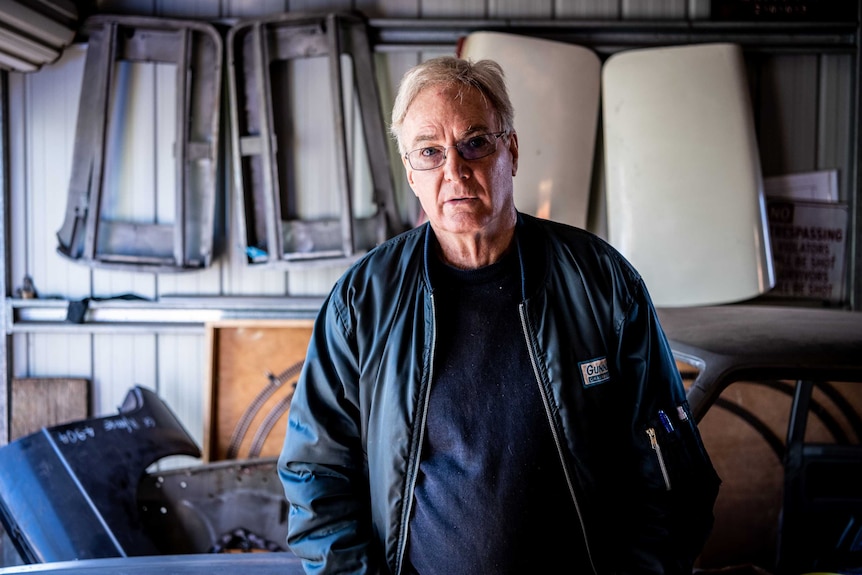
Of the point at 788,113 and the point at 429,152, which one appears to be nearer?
the point at 429,152

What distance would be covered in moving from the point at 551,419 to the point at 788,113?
2647 mm

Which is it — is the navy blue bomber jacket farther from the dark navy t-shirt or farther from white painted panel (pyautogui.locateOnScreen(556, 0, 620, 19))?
white painted panel (pyautogui.locateOnScreen(556, 0, 620, 19))

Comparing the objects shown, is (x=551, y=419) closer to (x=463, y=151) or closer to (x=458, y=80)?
(x=463, y=151)

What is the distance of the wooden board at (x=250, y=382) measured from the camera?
291cm

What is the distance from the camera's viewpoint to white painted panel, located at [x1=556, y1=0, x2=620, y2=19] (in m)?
3.00

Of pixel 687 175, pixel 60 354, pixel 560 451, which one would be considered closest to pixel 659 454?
pixel 560 451

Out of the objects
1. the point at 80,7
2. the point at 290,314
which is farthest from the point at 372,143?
the point at 80,7

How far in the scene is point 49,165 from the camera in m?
3.10

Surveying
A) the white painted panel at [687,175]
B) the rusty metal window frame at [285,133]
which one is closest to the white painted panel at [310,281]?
the rusty metal window frame at [285,133]

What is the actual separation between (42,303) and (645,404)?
9.65 feet

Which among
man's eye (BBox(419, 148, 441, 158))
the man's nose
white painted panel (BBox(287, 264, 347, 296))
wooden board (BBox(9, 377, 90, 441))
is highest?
man's eye (BBox(419, 148, 441, 158))

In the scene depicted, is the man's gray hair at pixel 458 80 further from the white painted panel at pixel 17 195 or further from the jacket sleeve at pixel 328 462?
the white painted panel at pixel 17 195

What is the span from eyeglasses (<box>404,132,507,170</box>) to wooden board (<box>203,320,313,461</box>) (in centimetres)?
178

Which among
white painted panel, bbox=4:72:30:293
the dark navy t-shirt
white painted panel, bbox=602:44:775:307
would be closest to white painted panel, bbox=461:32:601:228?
white painted panel, bbox=602:44:775:307
